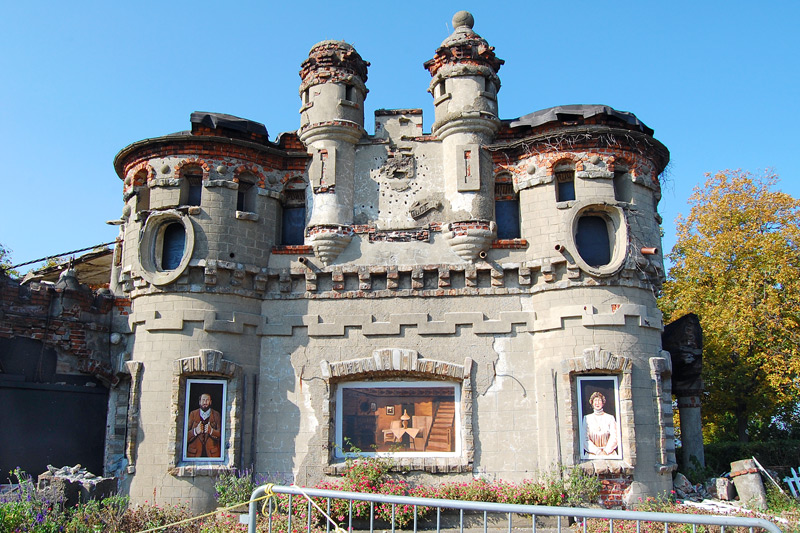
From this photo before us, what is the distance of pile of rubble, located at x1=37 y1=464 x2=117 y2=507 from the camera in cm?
1140

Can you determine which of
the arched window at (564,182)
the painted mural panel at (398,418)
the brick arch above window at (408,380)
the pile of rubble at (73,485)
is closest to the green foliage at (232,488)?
the brick arch above window at (408,380)

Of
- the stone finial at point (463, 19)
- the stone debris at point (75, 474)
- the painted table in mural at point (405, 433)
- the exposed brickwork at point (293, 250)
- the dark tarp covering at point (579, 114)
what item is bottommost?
the stone debris at point (75, 474)

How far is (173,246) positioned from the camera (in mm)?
14055

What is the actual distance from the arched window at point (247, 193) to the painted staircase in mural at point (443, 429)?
5.98 meters

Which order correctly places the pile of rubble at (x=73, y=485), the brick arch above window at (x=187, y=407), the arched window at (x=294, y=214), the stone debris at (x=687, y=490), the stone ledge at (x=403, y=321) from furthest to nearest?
the arched window at (x=294, y=214)
the stone debris at (x=687, y=490)
the stone ledge at (x=403, y=321)
the brick arch above window at (x=187, y=407)
the pile of rubble at (x=73, y=485)

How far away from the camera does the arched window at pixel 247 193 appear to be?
47.5 feet

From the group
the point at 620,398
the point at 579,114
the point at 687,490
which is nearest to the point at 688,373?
the point at 687,490

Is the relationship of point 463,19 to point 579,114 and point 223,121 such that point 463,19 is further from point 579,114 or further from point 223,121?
point 223,121

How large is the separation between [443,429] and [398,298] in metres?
2.84

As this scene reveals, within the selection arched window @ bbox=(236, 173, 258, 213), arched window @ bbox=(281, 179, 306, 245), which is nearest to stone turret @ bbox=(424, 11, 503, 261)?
arched window @ bbox=(281, 179, 306, 245)

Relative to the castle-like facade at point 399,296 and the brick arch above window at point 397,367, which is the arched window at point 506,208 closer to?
the castle-like facade at point 399,296

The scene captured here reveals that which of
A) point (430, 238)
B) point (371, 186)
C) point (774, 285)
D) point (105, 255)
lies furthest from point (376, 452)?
point (774, 285)

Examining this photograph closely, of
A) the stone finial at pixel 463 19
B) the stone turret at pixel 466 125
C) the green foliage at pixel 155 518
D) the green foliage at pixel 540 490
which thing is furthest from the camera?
the stone finial at pixel 463 19

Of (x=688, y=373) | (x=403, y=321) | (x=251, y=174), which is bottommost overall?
(x=688, y=373)
